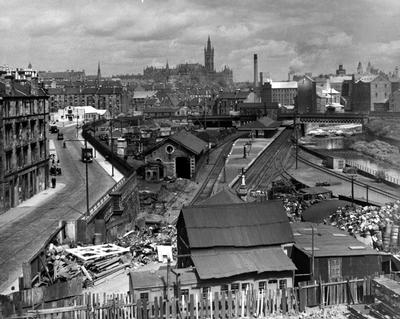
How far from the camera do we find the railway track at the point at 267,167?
45.6 m

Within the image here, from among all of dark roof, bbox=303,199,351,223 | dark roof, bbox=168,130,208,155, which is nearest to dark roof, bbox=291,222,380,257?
dark roof, bbox=303,199,351,223

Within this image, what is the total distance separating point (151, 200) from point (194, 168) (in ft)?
31.8

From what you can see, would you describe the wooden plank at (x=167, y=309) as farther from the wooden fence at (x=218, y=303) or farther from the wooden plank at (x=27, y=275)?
the wooden plank at (x=27, y=275)

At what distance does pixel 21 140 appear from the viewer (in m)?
36.0

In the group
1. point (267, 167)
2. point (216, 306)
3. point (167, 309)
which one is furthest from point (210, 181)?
point (167, 309)

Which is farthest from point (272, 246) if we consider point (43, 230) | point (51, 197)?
point (51, 197)

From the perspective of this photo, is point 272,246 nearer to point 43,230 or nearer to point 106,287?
point 106,287

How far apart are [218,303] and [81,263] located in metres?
6.17

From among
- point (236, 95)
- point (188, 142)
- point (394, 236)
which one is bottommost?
point (394, 236)

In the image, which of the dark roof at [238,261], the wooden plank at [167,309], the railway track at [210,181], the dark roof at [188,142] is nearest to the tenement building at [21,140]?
the railway track at [210,181]

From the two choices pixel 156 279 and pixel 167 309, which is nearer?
pixel 167 309

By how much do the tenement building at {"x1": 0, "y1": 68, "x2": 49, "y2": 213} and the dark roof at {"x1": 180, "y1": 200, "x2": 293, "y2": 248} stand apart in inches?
611

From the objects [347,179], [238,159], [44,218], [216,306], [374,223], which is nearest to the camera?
[216,306]

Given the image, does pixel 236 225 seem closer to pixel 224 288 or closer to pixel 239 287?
pixel 239 287
